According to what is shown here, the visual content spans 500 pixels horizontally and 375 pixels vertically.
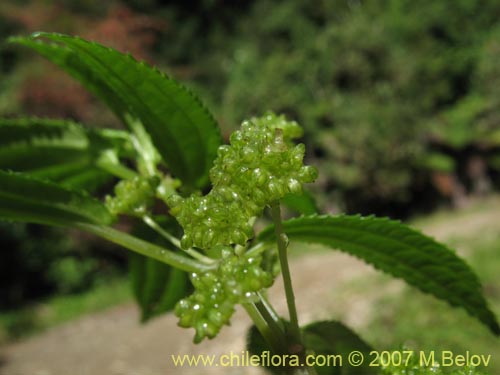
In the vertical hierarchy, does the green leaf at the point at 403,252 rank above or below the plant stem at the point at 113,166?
below

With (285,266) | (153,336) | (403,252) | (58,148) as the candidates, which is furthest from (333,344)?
(153,336)

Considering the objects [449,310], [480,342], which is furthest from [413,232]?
[449,310]

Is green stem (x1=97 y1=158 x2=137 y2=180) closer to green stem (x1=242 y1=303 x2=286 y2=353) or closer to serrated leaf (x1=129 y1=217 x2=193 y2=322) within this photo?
serrated leaf (x1=129 y1=217 x2=193 y2=322)

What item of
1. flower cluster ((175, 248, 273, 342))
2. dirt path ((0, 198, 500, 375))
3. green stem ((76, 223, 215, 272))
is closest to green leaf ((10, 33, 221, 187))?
green stem ((76, 223, 215, 272))

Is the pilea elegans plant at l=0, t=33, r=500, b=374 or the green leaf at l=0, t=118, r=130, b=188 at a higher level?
the green leaf at l=0, t=118, r=130, b=188

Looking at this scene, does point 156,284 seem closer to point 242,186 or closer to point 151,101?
point 151,101

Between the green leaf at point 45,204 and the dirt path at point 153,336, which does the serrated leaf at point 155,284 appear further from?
the dirt path at point 153,336

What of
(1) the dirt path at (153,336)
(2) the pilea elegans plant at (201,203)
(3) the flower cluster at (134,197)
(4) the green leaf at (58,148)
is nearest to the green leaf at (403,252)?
(2) the pilea elegans plant at (201,203)

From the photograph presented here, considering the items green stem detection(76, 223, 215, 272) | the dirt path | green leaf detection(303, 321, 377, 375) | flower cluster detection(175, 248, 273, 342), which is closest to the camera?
flower cluster detection(175, 248, 273, 342)
